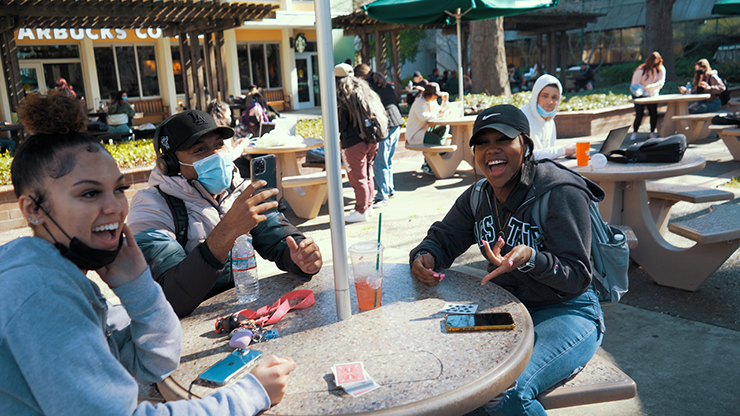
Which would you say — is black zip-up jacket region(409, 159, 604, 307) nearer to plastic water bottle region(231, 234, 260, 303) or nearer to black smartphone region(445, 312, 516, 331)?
black smartphone region(445, 312, 516, 331)

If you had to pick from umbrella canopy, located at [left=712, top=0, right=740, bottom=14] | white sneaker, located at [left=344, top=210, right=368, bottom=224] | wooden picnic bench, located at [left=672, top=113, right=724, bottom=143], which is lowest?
white sneaker, located at [left=344, top=210, right=368, bottom=224]

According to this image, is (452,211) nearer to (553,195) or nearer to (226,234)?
(553,195)

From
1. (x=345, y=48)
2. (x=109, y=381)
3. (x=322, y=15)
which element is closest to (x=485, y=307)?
(x=322, y=15)

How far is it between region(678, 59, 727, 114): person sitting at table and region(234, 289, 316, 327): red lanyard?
1147cm

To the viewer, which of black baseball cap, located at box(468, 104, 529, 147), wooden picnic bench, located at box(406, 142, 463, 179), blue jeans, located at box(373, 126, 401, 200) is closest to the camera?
black baseball cap, located at box(468, 104, 529, 147)

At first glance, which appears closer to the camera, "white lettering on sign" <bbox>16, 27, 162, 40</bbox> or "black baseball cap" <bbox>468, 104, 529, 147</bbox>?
"black baseball cap" <bbox>468, 104, 529, 147</bbox>

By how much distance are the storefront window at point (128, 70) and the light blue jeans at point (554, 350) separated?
22.1 m

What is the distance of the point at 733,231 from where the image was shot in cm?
341

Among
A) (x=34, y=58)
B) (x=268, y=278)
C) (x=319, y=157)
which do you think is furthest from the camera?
(x=34, y=58)

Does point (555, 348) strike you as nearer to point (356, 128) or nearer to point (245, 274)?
point (245, 274)

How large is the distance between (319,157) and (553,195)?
4.84 m

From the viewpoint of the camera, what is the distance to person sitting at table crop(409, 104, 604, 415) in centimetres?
193

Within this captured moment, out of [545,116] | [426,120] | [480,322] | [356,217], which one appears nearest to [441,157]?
[426,120]

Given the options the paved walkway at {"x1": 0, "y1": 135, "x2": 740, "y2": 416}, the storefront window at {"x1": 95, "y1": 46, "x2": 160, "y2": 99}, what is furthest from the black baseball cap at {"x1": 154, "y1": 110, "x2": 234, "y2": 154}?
the storefront window at {"x1": 95, "y1": 46, "x2": 160, "y2": 99}
